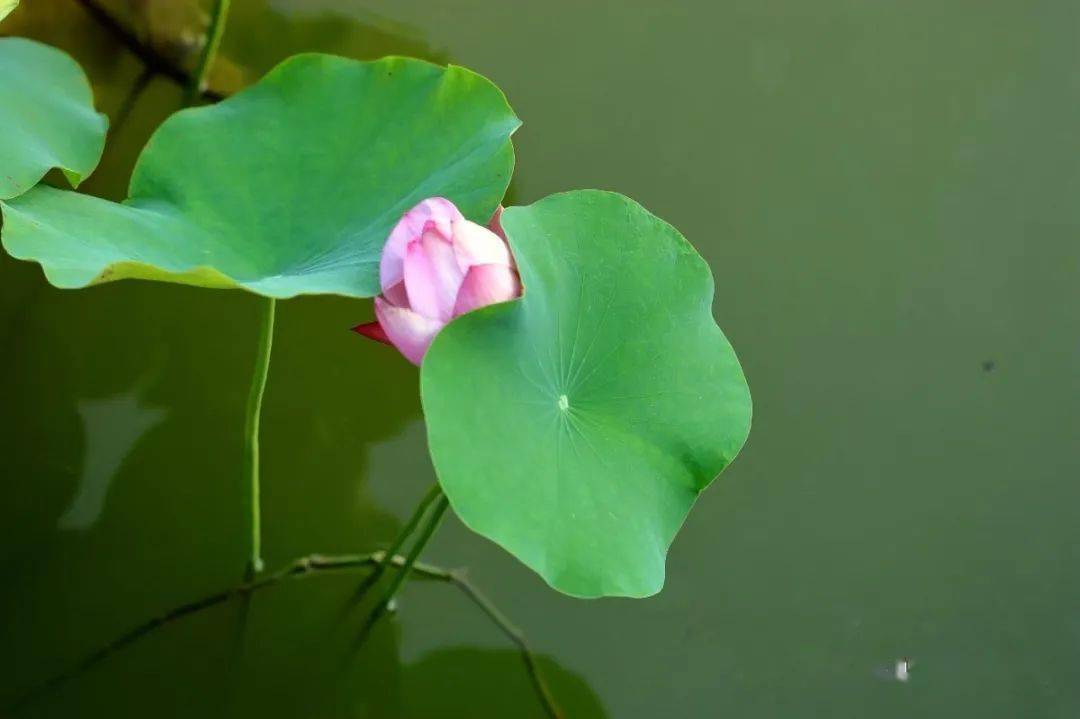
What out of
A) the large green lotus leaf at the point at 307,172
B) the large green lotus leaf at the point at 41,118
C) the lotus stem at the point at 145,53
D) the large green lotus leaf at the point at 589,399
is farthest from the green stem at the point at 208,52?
the large green lotus leaf at the point at 589,399

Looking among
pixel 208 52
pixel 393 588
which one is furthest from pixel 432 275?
pixel 208 52

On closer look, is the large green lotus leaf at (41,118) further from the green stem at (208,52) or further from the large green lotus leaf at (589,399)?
the large green lotus leaf at (589,399)

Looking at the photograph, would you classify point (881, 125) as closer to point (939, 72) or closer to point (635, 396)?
point (939, 72)

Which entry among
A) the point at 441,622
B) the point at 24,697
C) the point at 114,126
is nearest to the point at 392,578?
the point at 441,622

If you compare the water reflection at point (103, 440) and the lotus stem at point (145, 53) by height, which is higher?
the lotus stem at point (145, 53)

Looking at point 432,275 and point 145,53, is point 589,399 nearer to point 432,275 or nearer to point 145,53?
point 432,275

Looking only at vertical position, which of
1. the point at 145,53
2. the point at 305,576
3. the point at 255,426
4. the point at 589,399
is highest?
the point at 589,399
